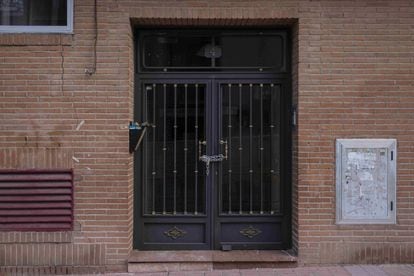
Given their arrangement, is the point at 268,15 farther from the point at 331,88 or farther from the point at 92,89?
the point at 92,89

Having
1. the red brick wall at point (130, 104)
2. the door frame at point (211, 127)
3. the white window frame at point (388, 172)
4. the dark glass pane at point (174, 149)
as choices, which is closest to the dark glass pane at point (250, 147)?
the door frame at point (211, 127)

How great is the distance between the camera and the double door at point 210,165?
6891 mm

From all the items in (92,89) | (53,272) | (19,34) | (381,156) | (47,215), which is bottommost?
(53,272)

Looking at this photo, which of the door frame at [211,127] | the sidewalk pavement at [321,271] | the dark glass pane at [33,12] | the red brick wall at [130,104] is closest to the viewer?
the sidewalk pavement at [321,271]

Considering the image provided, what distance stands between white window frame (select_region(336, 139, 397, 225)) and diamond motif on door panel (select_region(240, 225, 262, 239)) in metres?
1.02

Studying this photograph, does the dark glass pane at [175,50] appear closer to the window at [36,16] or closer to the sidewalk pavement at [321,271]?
the window at [36,16]

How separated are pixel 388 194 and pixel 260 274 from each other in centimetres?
181

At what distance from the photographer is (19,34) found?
6.47m

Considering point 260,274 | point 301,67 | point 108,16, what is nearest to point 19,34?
point 108,16

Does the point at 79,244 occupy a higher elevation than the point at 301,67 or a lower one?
lower

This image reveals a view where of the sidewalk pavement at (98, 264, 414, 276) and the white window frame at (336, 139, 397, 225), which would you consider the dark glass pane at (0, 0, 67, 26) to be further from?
the white window frame at (336, 139, 397, 225)

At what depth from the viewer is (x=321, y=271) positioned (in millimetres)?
6402

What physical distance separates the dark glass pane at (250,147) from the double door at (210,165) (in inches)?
0.5

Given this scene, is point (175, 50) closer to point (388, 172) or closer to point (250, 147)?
point (250, 147)
